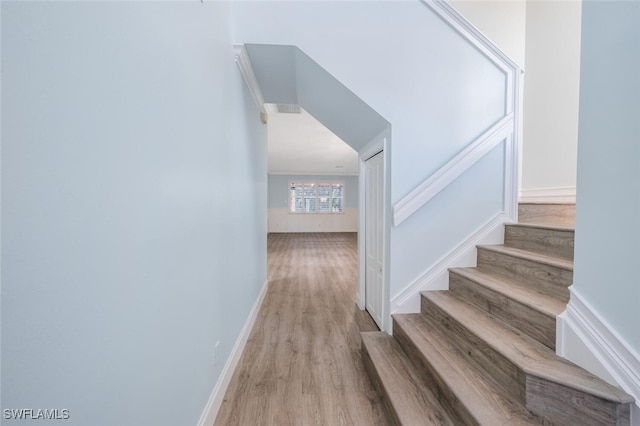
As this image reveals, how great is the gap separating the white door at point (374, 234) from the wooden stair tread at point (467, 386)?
2.60 ft

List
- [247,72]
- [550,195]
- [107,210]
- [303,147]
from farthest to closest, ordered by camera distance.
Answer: [303,147] < [550,195] < [247,72] < [107,210]

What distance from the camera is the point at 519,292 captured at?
4.87 feet

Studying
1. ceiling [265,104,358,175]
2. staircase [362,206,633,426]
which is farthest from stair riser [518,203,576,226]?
ceiling [265,104,358,175]

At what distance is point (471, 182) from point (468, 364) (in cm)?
140

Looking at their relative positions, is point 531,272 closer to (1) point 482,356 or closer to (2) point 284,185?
(1) point 482,356

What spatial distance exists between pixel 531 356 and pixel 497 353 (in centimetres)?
13

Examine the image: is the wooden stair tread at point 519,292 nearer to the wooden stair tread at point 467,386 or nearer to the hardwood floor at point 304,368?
the wooden stair tread at point 467,386

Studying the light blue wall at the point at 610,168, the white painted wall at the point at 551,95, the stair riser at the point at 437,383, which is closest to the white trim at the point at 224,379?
the stair riser at the point at 437,383

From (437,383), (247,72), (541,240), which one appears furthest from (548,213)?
(247,72)

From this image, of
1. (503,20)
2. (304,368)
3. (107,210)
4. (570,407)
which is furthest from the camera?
(503,20)

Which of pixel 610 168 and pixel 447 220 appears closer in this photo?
pixel 610 168

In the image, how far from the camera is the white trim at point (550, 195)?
2.44 m

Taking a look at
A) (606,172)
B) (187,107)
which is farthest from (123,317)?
(606,172)

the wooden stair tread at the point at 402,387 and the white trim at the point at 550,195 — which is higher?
the white trim at the point at 550,195
